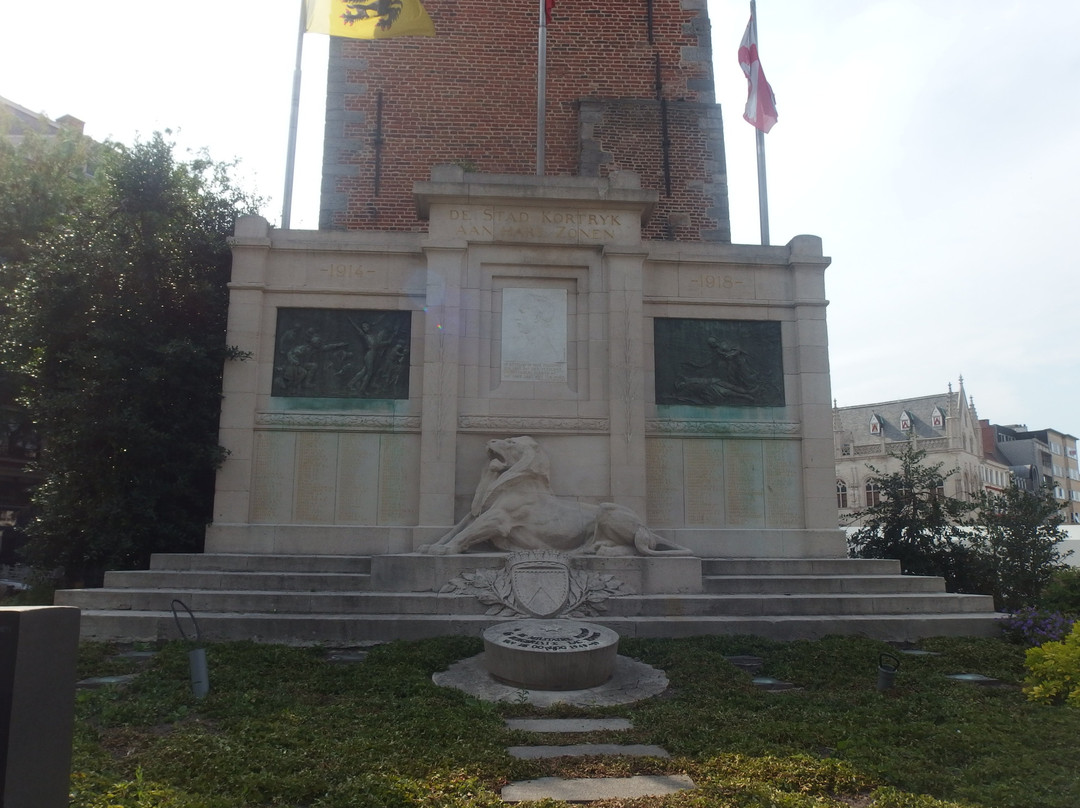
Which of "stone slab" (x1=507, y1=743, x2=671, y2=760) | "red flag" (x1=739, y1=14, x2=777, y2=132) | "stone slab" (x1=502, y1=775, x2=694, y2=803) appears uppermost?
"red flag" (x1=739, y1=14, x2=777, y2=132)

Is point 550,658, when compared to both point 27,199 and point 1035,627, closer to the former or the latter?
point 1035,627

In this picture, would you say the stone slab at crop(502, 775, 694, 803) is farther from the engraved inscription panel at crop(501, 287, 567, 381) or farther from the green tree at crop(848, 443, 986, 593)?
the green tree at crop(848, 443, 986, 593)

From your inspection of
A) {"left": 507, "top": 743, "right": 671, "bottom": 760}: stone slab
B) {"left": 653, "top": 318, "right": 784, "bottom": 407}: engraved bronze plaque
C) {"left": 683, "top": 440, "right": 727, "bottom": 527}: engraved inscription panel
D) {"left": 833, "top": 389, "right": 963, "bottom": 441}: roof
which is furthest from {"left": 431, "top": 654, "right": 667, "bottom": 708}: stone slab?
{"left": 833, "top": 389, "right": 963, "bottom": 441}: roof

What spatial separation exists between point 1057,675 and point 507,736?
4.87 metres

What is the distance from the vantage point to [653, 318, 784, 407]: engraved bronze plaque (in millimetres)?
13172

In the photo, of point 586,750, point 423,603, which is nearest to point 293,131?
point 423,603

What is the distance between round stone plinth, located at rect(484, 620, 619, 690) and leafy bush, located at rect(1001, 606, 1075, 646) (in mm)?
5114

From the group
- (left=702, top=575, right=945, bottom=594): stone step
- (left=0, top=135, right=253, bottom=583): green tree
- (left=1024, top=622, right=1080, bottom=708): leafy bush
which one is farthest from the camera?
(left=0, top=135, right=253, bottom=583): green tree

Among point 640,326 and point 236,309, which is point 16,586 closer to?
point 236,309

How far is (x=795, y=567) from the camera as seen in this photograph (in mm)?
11852

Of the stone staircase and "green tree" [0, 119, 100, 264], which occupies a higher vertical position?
"green tree" [0, 119, 100, 264]

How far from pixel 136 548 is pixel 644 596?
299 inches

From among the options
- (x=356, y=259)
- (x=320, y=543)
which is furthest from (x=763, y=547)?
(x=356, y=259)

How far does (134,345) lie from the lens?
1254cm
